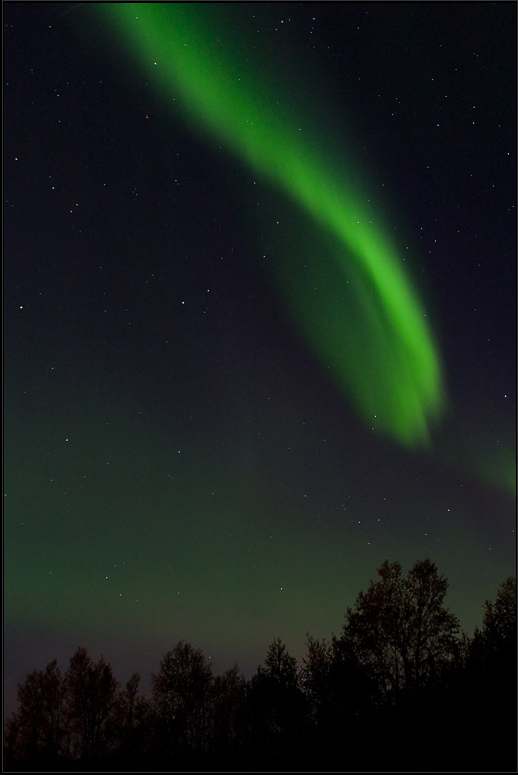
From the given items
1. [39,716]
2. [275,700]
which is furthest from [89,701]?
[275,700]

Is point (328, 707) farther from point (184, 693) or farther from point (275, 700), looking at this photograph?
point (184, 693)

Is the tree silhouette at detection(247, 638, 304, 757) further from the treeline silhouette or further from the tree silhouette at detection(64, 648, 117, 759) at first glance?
the tree silhouette at detection(64, 648, 117, 759)

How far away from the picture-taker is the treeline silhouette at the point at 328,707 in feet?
64.3

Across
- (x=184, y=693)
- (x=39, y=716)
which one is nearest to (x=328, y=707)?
(x=184, y=693)

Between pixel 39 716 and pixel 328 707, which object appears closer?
pixel 328 707

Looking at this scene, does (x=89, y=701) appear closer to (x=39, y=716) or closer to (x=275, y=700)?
(x=39, y=716)

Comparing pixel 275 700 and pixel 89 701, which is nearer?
pixel 275 700

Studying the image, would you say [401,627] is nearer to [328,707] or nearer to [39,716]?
[328,707]

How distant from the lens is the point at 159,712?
175ft

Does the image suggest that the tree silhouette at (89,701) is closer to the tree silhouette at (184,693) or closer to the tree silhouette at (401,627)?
the tree silhouette at (184,693)

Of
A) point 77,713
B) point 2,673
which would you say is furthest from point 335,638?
point 2,673

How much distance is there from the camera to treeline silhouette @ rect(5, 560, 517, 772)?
64.3 feet

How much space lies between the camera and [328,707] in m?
38.8

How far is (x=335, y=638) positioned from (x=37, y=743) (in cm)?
2894
